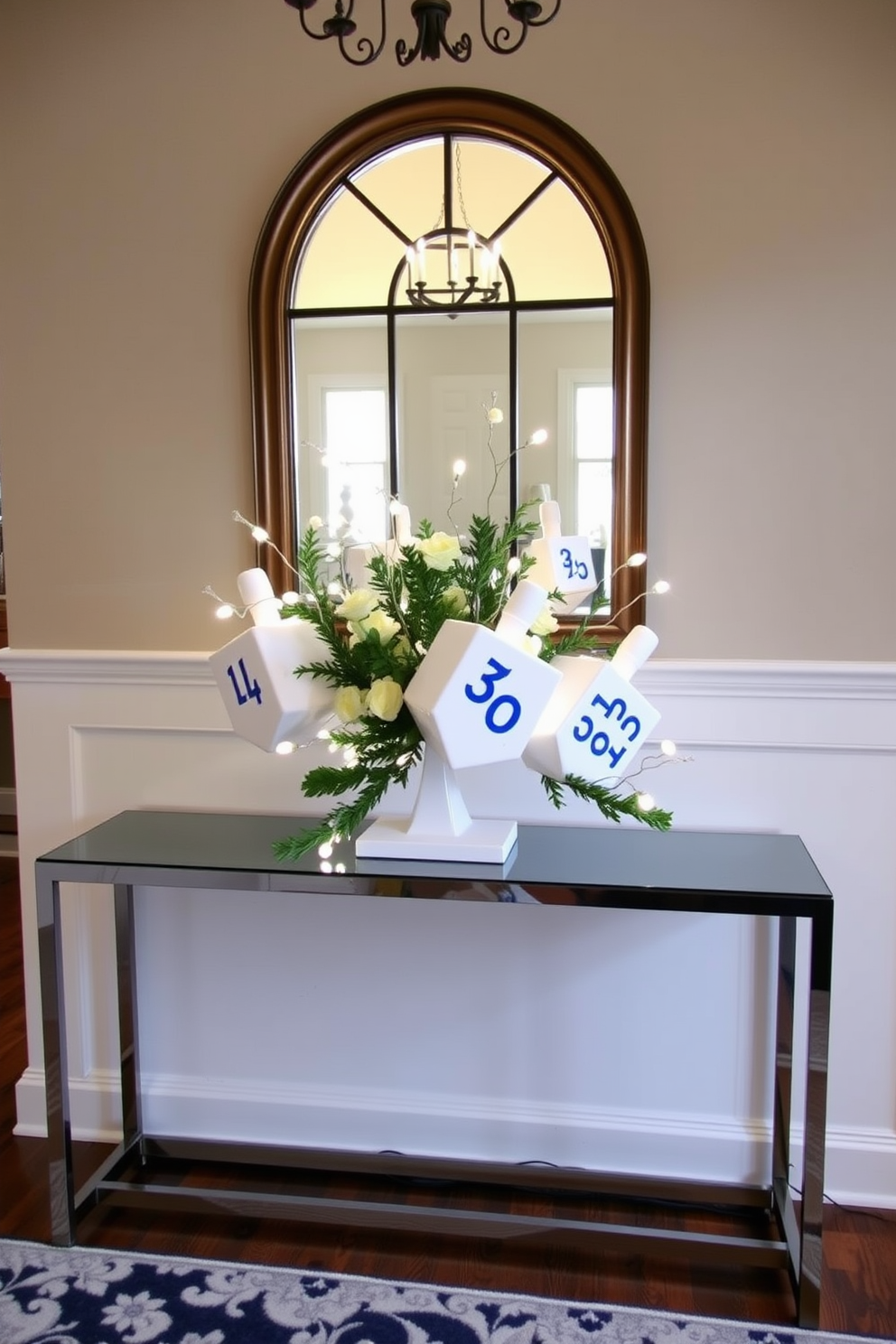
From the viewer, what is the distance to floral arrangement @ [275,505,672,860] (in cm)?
173

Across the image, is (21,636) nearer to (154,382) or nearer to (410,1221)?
(154,382)

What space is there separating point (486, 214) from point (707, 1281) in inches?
78.3

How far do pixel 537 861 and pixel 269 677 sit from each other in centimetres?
55

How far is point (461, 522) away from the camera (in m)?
2.12

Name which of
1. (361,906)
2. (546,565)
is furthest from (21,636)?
(546,565)

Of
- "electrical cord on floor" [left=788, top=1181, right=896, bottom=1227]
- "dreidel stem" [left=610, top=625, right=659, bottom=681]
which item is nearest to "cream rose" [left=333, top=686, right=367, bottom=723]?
"dreidel stem" [left=610, top=625, right=659, bottom=681]

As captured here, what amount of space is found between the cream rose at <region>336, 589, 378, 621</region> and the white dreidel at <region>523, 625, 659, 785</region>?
33cm

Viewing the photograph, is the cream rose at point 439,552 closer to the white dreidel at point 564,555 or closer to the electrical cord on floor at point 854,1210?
the white dreidel at point 564,555

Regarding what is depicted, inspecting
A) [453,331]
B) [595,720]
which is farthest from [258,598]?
[453,331]

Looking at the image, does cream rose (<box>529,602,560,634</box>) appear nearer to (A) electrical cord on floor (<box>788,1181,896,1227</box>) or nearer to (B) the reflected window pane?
(B) the reflected window pane

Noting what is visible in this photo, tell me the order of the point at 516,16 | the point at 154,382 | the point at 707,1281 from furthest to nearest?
1. the point at 154,382
2. the point at 707,1281
3. the point at 516,16

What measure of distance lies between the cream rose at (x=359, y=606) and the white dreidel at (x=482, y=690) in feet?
0.47

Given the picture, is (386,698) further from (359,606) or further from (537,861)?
(537,861)

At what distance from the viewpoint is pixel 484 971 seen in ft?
7.21
